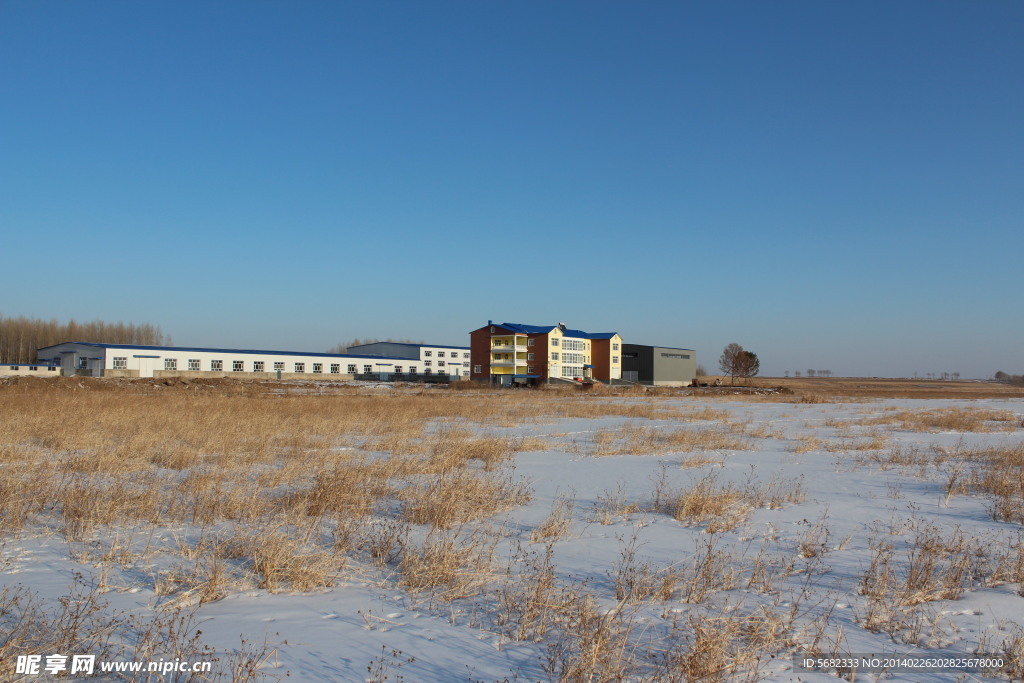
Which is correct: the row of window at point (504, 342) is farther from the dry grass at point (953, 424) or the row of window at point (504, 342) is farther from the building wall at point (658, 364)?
the dry grass at point (953, 424)

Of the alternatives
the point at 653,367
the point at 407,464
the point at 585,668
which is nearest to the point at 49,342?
the point at 653,367

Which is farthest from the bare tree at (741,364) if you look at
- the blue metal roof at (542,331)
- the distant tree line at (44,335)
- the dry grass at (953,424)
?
the distant tree line at (44,335)

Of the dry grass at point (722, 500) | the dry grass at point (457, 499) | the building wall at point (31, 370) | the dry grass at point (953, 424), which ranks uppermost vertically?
the building wall at point (31, 370)

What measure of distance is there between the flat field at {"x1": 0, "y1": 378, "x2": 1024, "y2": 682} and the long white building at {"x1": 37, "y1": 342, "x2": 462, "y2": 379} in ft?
258

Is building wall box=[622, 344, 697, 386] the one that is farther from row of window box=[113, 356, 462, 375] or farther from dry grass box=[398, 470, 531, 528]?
dry grass box=[398, 470, 531, 528]

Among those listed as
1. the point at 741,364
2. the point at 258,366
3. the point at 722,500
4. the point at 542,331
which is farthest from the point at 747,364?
the point at 722,500

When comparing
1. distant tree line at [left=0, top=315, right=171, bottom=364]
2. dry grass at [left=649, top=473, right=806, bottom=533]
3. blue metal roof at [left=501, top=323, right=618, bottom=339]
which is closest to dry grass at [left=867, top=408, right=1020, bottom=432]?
dry grass at [left=649, top=473, right=806, bottom=533]

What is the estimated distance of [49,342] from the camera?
124000 mm

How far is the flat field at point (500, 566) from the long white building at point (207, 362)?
7872cm

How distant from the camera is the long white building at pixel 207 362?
7969cm

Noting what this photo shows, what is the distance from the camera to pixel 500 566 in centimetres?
609

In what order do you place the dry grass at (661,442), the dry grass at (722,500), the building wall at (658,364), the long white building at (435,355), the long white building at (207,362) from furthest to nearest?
the long white building at (435,355) → the building wall at (658,364) → the long white building at (207,362) → the dry grass at (661,442) → the dry grass at (722,500)

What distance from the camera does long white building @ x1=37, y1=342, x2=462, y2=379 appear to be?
261ft

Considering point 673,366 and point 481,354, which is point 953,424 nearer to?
point 481,354
